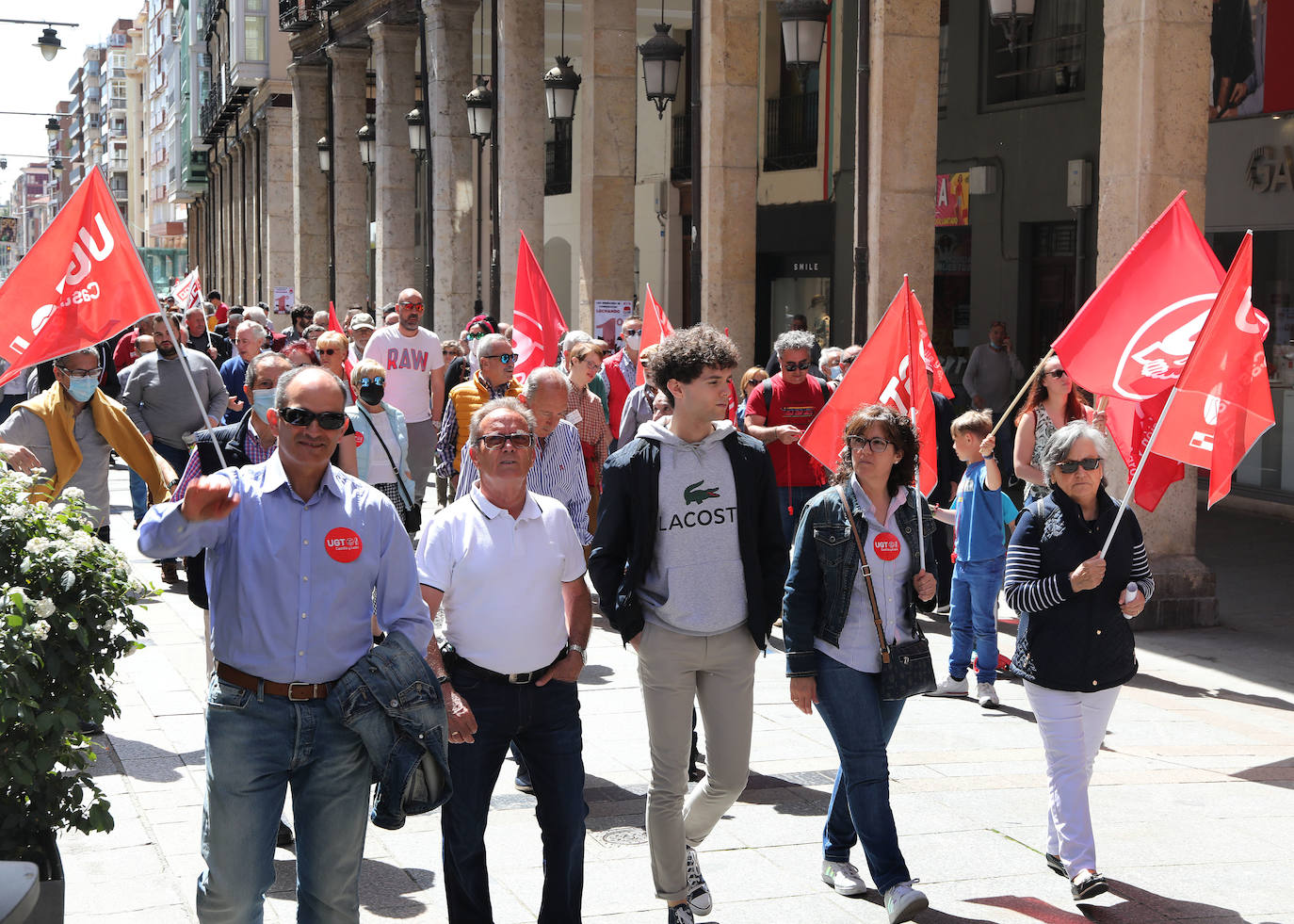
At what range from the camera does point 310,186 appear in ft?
127

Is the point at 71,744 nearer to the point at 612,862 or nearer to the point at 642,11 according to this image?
the point at 612,862

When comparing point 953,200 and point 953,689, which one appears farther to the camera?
point 953,200

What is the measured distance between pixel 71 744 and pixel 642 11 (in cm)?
2634

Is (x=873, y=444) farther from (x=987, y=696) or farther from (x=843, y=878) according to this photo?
(x=987, y=696)

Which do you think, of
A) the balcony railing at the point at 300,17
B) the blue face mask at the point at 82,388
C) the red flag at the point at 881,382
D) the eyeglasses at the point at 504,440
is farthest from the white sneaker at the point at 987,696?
the balcony railing at the point at 300,17

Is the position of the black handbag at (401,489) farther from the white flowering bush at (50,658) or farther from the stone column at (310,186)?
the stone column at (310,186)

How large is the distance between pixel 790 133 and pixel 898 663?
21.8 meters

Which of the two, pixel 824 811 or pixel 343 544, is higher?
pixel 343 544

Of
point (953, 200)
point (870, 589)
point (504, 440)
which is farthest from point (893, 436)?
point (953, 200)

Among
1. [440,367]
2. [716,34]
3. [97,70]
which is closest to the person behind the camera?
[440,367]

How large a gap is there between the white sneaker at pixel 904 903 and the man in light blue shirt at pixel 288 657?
181 centimetres

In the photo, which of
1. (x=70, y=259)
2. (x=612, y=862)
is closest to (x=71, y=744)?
(x=612, y=862)

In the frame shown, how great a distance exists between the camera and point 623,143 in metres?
18.7

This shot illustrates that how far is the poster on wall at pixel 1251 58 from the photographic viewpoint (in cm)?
1622
